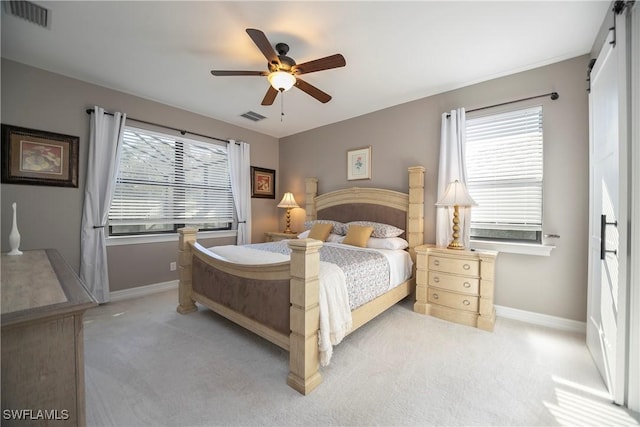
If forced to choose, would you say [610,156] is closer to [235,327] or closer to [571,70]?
[571,70]

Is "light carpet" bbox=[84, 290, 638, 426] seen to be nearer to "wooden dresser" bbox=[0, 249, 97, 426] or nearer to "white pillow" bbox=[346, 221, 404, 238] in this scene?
"wooden dresser" bbox=[0, 249, 97, 426]

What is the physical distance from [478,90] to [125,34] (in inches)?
143

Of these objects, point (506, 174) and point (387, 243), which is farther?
point (387, 243)

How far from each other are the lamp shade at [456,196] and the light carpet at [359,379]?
1269mm

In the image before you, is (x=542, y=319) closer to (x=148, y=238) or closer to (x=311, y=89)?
(x=311, y=89)

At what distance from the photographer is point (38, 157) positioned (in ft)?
8.86

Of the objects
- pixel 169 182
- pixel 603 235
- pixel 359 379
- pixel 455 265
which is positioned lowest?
pixel 359 379

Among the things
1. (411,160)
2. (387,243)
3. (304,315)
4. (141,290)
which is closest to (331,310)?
(304,315)

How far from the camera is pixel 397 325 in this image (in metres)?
2.61

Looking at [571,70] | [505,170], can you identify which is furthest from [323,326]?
[571,70]

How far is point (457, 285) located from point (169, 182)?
13.1ft

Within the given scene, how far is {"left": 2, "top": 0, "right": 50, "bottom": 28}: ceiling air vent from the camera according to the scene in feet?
6.14

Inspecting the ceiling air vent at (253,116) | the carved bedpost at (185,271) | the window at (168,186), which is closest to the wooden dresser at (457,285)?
the carved bedpost at (185,271)

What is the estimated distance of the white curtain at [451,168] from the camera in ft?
9.70
